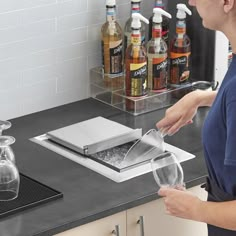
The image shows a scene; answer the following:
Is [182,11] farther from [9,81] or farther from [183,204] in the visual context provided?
[183,204]

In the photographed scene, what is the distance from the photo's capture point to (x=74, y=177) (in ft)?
8.04

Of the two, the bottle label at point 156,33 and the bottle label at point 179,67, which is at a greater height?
the bottle label at point 156,33

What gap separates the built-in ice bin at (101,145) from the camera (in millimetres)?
2500

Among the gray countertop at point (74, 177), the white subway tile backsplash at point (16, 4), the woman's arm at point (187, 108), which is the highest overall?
the white subway tile backsplash at point (16, 4)

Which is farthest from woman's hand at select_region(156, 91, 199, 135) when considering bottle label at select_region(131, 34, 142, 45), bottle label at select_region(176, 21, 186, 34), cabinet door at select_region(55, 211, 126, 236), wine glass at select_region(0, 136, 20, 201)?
bottle label at select_region(176, 21, 186, 34)

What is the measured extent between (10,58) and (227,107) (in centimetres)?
117

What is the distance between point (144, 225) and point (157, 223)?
1.9 inches

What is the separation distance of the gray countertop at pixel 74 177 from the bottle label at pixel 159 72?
94 mm

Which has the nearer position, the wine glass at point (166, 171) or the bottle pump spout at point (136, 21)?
the wine glass at point (166, 171)

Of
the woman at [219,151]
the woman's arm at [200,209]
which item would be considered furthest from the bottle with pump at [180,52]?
the woman's arm at [200,209]

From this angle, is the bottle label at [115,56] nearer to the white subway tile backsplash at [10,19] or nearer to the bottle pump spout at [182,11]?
the bottle pump spout at [182,11]

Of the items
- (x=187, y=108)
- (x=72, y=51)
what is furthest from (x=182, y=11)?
Result: (x=187, y=108)

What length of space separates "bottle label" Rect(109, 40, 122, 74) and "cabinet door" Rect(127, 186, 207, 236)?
68cm

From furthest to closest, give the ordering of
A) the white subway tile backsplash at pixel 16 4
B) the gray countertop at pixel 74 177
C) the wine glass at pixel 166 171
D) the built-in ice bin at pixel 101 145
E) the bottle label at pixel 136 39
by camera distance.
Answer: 1. the bottle label at pixel 136 39
2. the white subway tile backsplash at pixel 16 4
3. the built-in ice bin at pixel 101 145
4. the gray countertop at pixel 74 177
5. the wine glass at pixel 166 171
